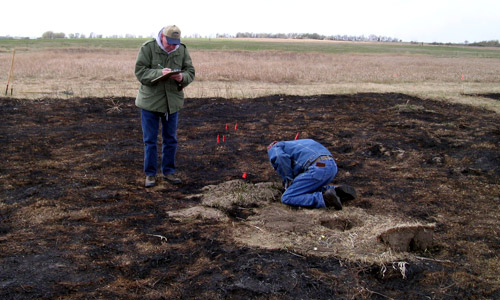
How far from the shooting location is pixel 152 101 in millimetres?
5254

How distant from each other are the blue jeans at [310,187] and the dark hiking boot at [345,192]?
0.17 metres

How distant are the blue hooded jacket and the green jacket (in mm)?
1413

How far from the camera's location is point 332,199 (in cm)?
464

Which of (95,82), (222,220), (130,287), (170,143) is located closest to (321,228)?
(222,220)

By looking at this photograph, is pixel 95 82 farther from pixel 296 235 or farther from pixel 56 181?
pixel 296 235

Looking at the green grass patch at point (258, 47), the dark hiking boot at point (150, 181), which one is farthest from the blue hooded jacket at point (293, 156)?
the green grass patch at point (258, 47)

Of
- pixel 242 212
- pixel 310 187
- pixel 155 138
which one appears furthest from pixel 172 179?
pixel 310 187

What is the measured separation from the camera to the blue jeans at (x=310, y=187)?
15.4 ft

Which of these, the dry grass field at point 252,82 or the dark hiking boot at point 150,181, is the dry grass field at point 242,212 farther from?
the dry grass field at point 252,82

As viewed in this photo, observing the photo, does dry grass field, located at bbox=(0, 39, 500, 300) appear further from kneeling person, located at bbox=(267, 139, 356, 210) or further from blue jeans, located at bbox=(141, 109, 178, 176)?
blue jeans, located at bbox=(141, 109, 178, 176)

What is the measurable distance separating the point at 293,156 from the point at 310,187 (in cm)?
41

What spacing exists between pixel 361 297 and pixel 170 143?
3278 mm

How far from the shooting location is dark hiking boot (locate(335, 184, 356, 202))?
482 cm

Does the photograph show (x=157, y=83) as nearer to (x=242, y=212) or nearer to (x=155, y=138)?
(x=155, y=138)
